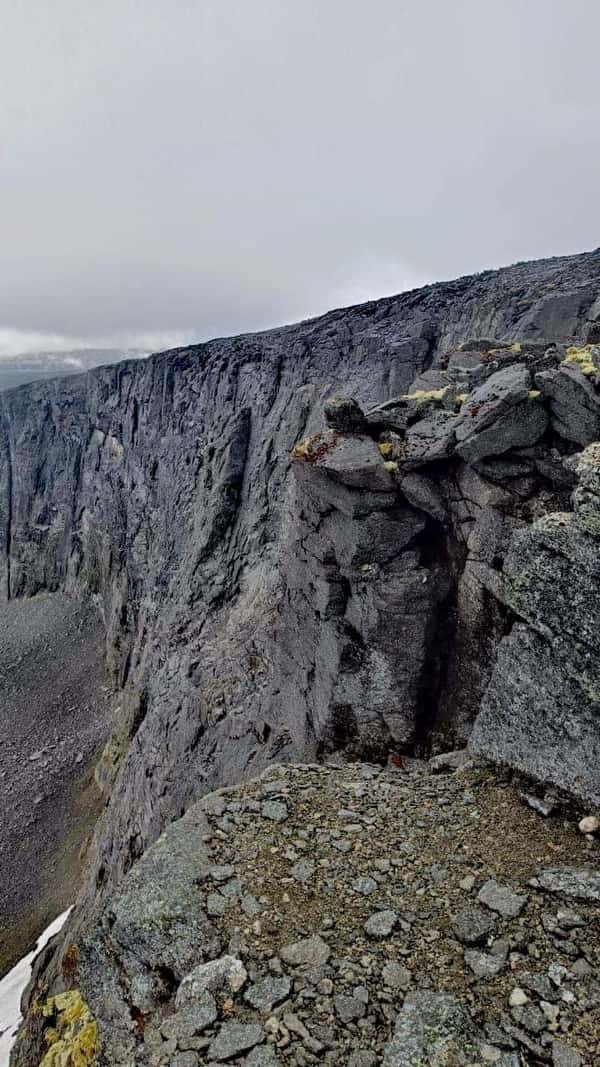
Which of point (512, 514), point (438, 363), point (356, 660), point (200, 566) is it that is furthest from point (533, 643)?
point (200, 566)

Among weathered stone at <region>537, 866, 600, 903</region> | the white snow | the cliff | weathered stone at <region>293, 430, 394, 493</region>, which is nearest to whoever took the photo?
weathered stone at <region>537, 866, 600, 903</region>

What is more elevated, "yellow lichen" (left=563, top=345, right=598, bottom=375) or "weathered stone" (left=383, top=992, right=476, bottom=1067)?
"yellow lichen" (left=563, top=345, right=598, bottom=375)

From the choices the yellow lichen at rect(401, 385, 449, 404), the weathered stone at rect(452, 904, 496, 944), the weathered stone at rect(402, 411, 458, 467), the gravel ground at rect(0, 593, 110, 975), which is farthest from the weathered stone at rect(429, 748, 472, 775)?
the gravel ground at rect(0, 593, 110, 975)

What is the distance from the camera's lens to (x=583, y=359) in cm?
1462

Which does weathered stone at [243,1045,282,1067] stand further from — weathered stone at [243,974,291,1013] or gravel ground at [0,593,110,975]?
gravel ground at [0,593,110,975]

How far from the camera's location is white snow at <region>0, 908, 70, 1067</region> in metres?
26.0

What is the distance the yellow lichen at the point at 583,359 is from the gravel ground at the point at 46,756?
4296 cm

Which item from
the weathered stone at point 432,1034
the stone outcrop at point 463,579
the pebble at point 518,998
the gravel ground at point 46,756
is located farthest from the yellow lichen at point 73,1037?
the gravel ground at point 46,756

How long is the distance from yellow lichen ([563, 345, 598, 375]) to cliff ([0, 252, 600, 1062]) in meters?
0.10

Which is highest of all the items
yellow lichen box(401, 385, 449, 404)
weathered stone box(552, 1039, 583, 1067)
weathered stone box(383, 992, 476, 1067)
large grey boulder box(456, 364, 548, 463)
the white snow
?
yellow lichen box(401, 385, 449, 404)

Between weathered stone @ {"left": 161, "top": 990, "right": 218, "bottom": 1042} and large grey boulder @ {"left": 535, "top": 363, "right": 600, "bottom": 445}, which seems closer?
weathered stone @ {"left": 161, "top": 990, "right": 218, "bottom": 1042}

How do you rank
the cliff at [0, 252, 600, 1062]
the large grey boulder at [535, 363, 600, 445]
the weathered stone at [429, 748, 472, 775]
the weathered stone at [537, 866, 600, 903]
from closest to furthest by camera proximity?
1. the weathered stone at [537, 866, 600, 903]
2. the cliff at [0, 252, 600, 1062]
3. the large grey boulder at [535, 363, 600, 445]
4. the weathered stone at [429, 748, 472, 775]

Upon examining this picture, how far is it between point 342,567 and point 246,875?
9784 mm

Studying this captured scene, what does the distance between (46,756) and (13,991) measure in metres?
22.1
